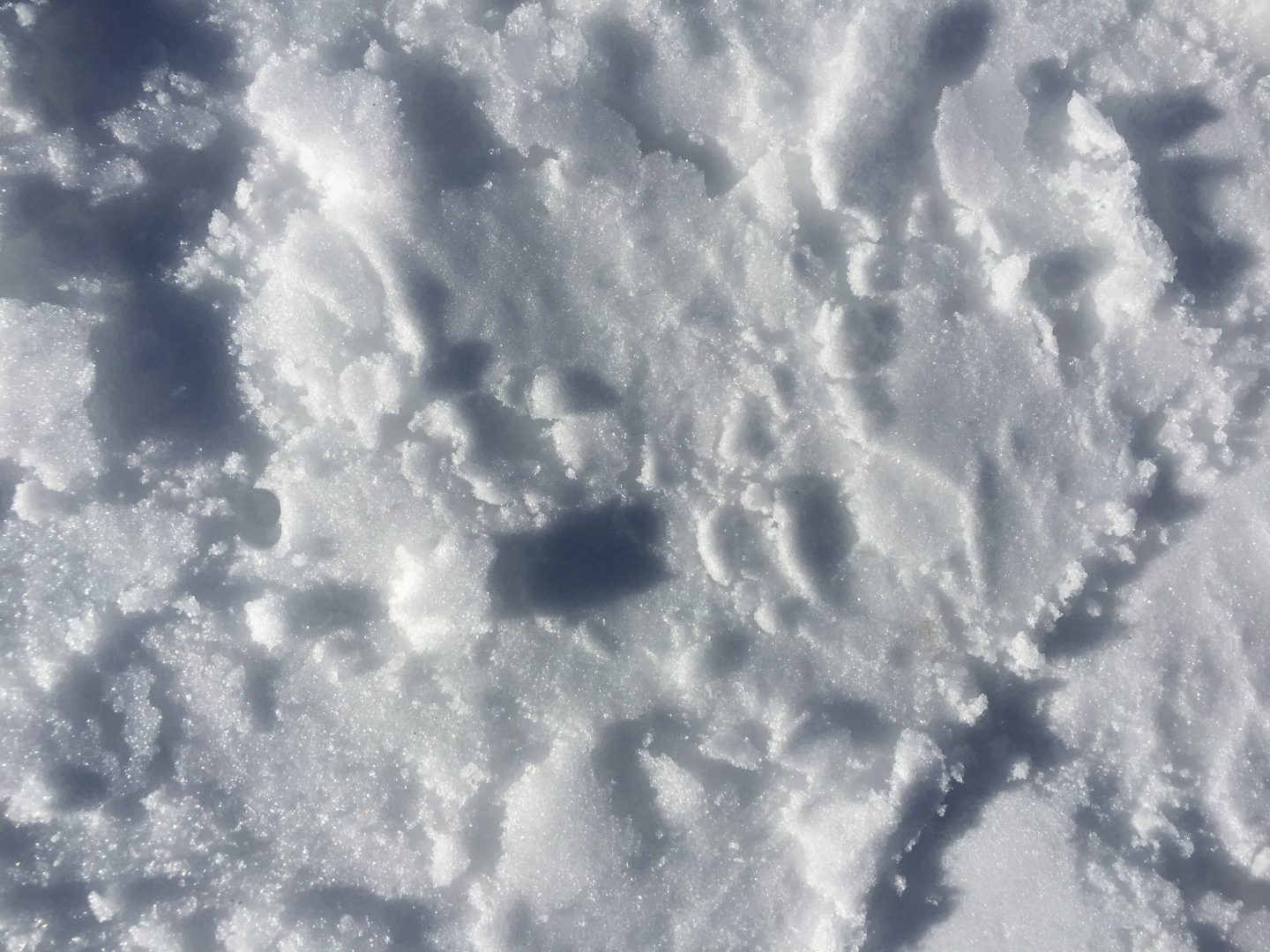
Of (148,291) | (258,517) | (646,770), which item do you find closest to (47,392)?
(148,291)

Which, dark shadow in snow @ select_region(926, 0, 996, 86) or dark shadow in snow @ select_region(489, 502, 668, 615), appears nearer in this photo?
dark shadow in snow @ select_region(489, 502, 668, 615)

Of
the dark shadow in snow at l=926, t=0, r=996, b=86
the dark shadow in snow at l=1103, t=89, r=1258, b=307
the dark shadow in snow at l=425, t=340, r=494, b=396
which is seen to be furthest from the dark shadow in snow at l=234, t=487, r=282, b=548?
the dark shadow in snow at l=1103, t=89, r=1258, b=307

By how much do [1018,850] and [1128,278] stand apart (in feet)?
5.23

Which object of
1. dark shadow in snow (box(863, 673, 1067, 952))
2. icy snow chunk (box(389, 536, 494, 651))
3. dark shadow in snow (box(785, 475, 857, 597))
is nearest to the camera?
icy snow chunk (box(389, 536, 494, 651))

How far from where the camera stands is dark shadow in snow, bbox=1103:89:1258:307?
7.63ft

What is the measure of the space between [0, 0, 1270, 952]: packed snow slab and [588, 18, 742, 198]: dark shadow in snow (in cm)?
1

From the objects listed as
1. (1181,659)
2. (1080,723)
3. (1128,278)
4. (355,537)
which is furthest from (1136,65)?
(355,537)

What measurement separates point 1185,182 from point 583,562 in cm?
204

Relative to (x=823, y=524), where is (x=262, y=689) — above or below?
below

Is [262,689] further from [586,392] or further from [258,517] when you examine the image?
[586,392]

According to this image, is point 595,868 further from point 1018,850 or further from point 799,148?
point 799,148

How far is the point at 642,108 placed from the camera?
2.22m

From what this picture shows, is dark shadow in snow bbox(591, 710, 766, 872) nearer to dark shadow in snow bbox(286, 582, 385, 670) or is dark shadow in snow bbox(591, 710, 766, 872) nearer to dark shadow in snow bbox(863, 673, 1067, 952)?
dark shadow in snow bbox(863, 673, 1067, 952)

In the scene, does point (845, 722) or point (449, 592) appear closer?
point (449, 592)
